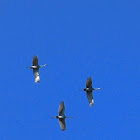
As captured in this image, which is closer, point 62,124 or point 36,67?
point 62,124

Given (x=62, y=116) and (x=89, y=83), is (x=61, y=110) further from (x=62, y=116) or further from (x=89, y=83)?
(x=89, y=83)

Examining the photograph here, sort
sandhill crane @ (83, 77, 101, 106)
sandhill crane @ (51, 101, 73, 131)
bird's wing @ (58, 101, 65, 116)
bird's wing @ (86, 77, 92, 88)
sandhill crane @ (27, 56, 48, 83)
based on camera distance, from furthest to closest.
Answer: sandhill crane @ (27, 56, 48, 83), sandhill crane @ (83, 77, 101, 106), bird's wing @ (86, 77, 92, 88), bird's wing @ (58, 101, 65, 116), sandhill crane @ (51, 101, 73, 131)

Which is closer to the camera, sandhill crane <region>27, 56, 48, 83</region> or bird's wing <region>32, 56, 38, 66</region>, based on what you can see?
bird's wing <region>32, 56, 38, 66</region>

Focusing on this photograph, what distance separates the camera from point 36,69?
6959 inches

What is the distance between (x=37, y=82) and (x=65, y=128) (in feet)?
54.9

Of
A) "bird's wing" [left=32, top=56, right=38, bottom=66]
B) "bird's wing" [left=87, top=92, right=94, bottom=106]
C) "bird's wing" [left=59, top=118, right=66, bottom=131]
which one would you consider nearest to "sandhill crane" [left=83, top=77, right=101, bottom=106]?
"bird's wing" [left=87, top=92, right=94, bottom=106]

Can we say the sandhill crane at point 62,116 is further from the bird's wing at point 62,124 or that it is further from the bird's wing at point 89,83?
the bird's wing at point 89,83

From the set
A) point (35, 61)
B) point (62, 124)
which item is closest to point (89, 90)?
point (62, 124)

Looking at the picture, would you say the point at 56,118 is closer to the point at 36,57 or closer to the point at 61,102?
the point at 61,102

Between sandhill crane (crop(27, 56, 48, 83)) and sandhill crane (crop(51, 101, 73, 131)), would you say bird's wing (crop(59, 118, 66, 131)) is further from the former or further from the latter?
sandhill crane (crop(27, 56, 48, 83))

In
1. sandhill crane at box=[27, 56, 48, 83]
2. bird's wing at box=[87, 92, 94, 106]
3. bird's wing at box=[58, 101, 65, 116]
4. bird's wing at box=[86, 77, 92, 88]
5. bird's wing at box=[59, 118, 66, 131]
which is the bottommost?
bird's wing at box=[59, 118, 66, 131]

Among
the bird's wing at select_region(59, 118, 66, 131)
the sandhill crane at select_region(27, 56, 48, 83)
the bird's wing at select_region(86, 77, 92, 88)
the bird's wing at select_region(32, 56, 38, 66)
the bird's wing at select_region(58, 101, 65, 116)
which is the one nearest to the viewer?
the bird's wing at select_region(59, 118, 66, 131)

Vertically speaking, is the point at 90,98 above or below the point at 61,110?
above

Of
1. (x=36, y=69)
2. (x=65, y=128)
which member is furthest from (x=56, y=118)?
(x=36, y=69)
